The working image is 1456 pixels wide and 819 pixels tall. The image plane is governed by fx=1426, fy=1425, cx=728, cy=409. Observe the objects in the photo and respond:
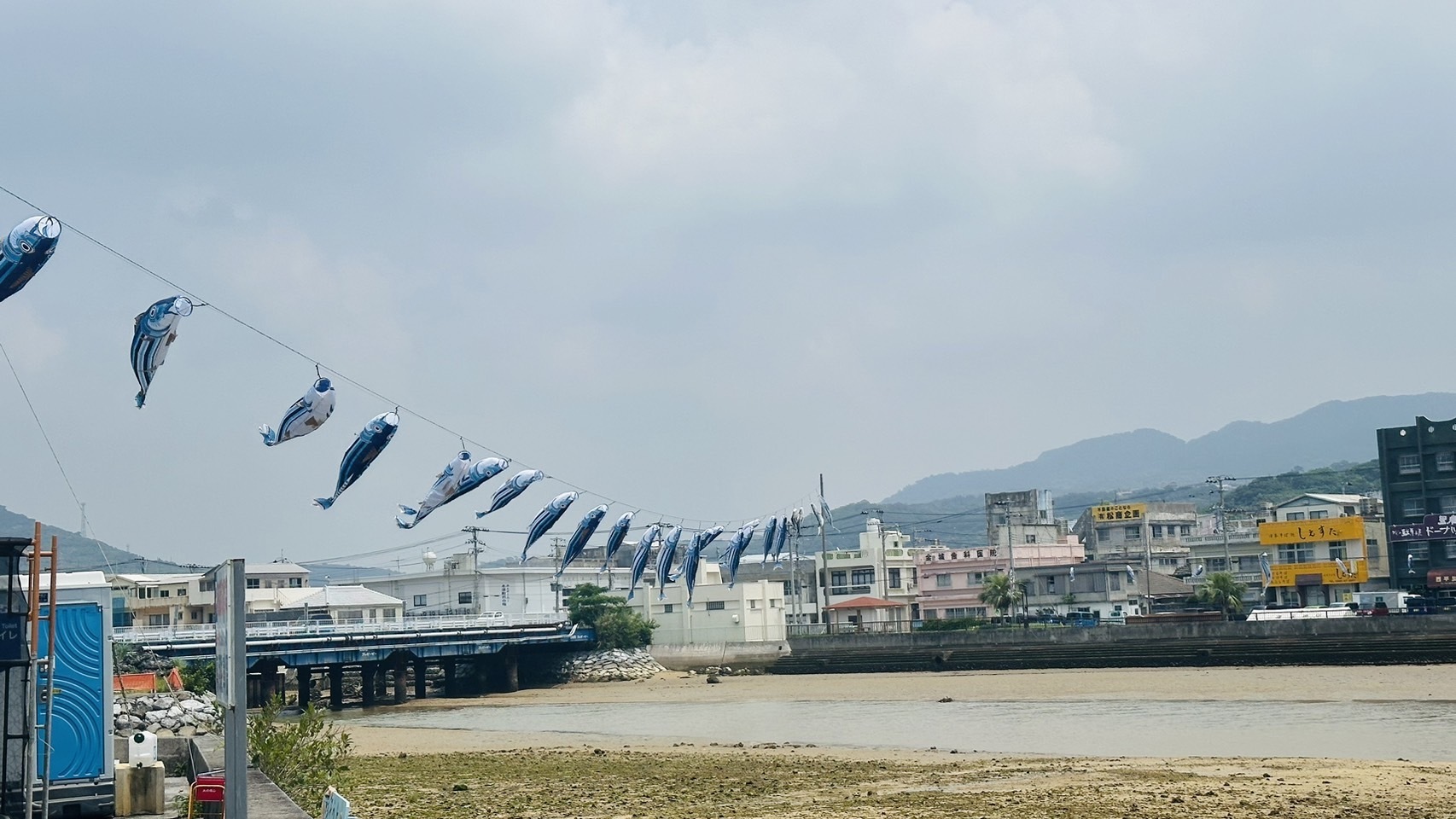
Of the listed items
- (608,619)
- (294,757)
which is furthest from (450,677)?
(294,757)

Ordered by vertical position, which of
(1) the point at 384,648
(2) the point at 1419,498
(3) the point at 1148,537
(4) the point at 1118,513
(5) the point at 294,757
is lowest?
(5) the point at 294,757

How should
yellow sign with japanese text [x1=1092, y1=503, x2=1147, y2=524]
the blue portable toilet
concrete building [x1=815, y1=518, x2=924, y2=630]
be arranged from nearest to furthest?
the blue portable toilet → concrete building [x1=815, y1=518, x2=924, y2=630] → yellow sign with japanese text [x1=1092, y1=503, x2=1147, y2=524]

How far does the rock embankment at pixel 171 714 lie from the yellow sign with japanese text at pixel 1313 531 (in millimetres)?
63912

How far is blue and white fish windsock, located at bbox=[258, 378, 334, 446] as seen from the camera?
88.2 feet

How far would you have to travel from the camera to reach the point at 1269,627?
60.7 metres

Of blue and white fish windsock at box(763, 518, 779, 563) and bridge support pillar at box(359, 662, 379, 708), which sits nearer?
bridge support pillar at box(359, 662, 379, 708)

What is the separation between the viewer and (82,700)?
48.1ft

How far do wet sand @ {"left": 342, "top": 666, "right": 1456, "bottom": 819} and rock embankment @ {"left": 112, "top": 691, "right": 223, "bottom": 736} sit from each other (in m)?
3.81

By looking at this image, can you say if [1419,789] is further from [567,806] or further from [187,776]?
[187,776]

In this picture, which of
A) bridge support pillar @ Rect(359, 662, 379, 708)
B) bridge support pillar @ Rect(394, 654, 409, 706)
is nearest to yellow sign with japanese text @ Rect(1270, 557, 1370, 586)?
bridge support pillar @ Rect(394, 654, 409, 706)

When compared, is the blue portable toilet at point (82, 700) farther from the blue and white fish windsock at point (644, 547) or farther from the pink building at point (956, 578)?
the pink building at point (956, 578)

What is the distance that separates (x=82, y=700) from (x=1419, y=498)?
70769mm

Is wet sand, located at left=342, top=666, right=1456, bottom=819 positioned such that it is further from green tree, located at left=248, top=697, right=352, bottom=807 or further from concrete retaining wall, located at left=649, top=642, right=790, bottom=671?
concrete retaining wall, located at left=649, top=642, right=790, bottom=671

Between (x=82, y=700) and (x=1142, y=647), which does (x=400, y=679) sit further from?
(x=82, y=700)
